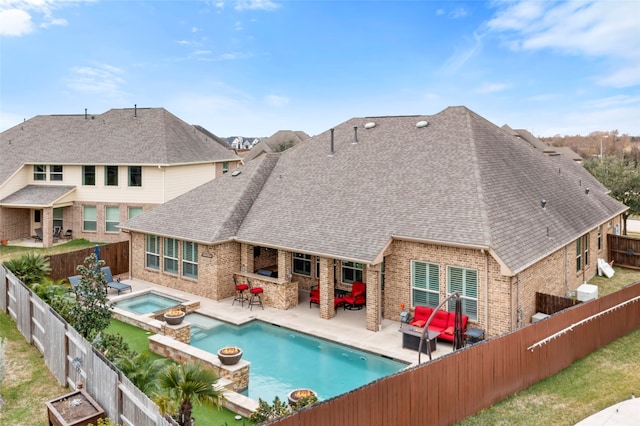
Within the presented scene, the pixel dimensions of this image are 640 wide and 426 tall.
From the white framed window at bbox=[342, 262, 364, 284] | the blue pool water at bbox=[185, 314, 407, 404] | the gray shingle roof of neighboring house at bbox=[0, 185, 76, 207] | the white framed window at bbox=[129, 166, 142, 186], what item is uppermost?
the white framed window at bbox=[129, 166, 142, 186]

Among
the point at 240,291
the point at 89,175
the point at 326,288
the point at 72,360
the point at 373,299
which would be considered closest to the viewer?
the point at 72,360

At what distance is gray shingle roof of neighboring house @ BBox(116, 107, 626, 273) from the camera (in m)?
16.1

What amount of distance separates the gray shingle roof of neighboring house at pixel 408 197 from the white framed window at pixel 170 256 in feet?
2.29

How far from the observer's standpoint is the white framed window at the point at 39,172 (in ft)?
110

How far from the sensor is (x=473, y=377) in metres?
9.89

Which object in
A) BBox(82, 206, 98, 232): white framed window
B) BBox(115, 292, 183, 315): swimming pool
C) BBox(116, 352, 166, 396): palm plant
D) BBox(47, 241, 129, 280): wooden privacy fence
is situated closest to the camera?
BBox(116, 352, 166, 396): palm plant

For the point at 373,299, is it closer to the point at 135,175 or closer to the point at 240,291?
the point at 240,291

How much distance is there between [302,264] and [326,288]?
14.2 feet

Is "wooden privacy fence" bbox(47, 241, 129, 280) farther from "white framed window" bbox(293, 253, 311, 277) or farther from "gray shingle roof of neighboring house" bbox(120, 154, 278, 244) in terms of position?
"white framed window" bbox(293, 253, 311, 277)

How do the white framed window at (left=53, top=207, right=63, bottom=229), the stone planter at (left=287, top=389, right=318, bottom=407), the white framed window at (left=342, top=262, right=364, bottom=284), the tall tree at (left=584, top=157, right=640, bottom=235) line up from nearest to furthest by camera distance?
the stone planter at (left=287, top=389, right=318, bottom=407) → the white framed window at (left=342, top=262, right=364, bottom=284) → the white framed window at (left=53, top=207, right=63, bottom=229) → the tall tree at (left=584, top=157, right=640, bottom=235)

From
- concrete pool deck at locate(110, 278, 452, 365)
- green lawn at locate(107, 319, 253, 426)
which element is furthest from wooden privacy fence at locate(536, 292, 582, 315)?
green lawn at locate(107, 319, 253, 426)

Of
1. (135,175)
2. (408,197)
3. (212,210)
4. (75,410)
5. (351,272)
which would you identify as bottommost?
(75,410)

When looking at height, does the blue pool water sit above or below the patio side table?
below

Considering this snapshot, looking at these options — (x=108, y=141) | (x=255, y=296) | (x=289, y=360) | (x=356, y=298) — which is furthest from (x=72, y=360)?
(x=108, y=141)
